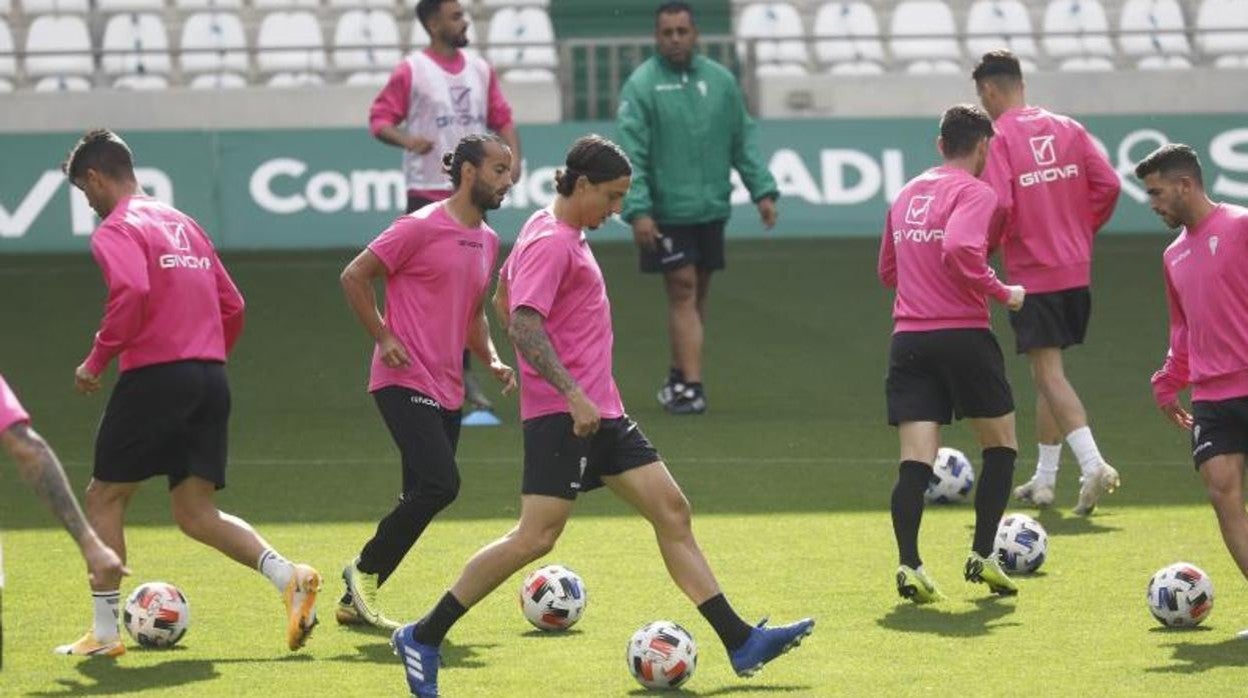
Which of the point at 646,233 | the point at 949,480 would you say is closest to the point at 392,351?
the point at 949,480

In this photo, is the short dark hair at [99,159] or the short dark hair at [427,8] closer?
the short dark hair at [99,159]

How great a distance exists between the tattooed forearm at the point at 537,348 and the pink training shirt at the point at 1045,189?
4.09 meters

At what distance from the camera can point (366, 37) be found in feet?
77.9

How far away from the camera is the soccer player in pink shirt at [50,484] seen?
20.4 ft

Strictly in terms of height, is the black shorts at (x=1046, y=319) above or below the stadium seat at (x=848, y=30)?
below

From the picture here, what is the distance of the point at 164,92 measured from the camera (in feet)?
68.7

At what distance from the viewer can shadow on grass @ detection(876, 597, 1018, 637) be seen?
8.65 metres

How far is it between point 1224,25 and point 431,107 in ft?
42.8

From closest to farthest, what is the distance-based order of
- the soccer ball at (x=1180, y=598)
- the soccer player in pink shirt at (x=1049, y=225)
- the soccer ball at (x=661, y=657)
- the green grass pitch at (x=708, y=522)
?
the soccer ball at (x=661, y=657) < the green grass pitch at (x=708, y=522) < the soccer ball at (x=1180, y=598) < the soccer player in pink shirt at (x=1049, y=225)

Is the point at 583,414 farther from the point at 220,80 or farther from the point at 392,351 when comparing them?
the point at 220,80

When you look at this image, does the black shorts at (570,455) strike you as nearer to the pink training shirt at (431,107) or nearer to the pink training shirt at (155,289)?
the pink training shirt at (155,289)

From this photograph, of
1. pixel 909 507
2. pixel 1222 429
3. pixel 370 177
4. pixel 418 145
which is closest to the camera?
pixel 1222 429

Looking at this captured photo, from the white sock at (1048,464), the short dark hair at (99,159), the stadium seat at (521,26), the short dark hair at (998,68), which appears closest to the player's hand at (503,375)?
the short dark hair at (99,159)

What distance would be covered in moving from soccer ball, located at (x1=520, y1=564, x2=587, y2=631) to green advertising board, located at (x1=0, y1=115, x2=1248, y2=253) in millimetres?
10140
